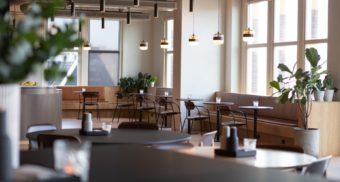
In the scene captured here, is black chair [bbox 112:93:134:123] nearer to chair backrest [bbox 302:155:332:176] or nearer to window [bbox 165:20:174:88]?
window [bbox 165:20:174:88]

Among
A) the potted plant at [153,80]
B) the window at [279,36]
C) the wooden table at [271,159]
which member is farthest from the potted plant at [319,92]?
the potted plant at [153,80]

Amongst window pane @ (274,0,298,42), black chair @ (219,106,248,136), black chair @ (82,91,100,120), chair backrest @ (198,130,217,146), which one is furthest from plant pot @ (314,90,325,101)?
black chair @ (82,91,100,120)

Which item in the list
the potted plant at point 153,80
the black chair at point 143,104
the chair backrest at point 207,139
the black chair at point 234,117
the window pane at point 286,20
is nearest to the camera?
the chair backrest at point 207,139

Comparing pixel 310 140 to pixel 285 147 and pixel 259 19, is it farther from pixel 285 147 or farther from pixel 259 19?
pixel 259 19

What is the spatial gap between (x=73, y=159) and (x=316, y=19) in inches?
329

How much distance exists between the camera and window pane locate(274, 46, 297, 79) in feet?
33.0

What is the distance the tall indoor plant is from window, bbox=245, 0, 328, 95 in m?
7.96

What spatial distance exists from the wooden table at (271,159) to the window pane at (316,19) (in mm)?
5984

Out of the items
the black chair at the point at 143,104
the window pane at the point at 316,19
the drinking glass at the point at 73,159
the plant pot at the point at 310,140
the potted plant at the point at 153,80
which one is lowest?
the plant pot at the point at 310,140

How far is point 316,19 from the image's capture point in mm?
9359

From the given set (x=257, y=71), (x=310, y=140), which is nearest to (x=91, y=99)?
(x=257, y=71)

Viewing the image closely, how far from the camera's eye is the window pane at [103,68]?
15734 mm

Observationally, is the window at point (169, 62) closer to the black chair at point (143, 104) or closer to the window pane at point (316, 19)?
the black chair at point (143, 104)

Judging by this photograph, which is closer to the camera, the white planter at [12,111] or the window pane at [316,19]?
the white planter at [12,111]
